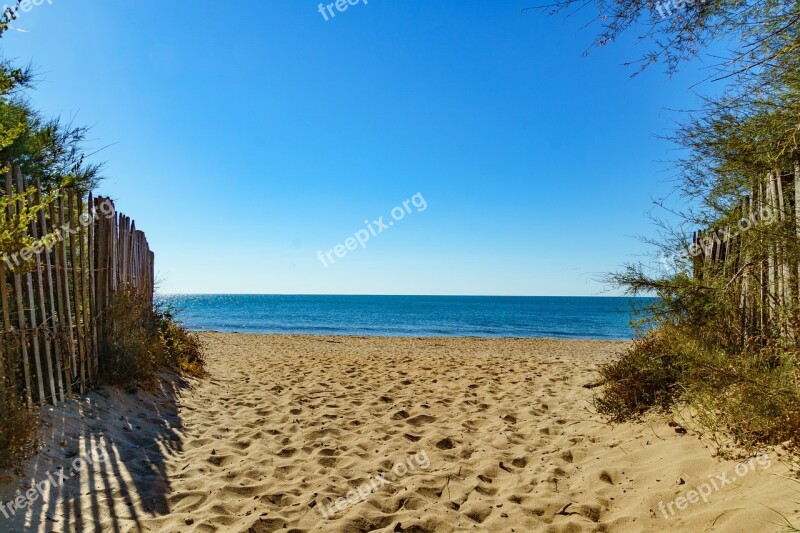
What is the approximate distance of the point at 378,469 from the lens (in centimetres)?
397

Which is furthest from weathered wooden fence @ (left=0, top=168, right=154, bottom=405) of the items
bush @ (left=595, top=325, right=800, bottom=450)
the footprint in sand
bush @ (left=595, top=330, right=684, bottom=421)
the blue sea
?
bush @ (left=595, top=330, right=684, bottom=421)

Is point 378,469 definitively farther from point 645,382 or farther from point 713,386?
point 645,382

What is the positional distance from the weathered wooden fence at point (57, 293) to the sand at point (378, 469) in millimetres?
409

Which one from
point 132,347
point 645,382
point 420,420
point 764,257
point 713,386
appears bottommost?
point 420,420

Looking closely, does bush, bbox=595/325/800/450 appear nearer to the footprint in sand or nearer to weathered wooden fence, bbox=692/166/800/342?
weathered wooden fence, bbox=692/166/800/342

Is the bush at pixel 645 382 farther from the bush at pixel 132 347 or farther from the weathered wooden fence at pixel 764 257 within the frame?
the bush at pixel 132 347

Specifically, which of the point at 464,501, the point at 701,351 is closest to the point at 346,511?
the point at 464,501

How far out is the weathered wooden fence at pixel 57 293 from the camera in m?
3.88

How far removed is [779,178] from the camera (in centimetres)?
388

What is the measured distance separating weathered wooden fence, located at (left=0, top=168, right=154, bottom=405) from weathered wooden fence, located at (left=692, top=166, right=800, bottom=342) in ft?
19.0

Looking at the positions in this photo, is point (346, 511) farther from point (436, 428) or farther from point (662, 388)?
point (662, 388)

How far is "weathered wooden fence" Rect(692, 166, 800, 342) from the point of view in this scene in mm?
3654

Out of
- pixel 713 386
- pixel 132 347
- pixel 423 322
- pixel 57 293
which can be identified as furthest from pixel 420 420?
pixel 423 322

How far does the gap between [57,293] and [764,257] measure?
22.4 feet
